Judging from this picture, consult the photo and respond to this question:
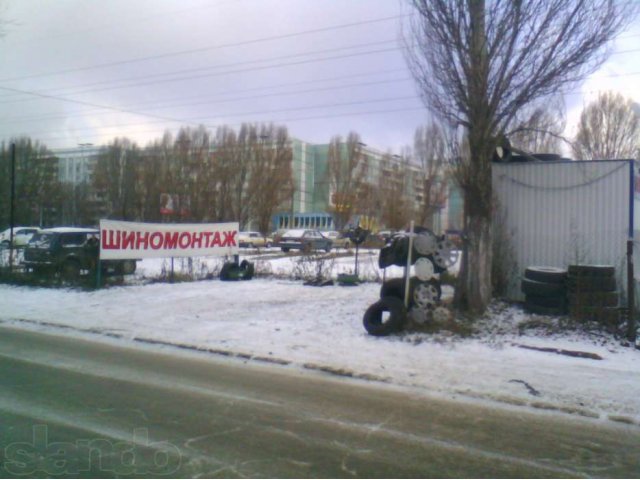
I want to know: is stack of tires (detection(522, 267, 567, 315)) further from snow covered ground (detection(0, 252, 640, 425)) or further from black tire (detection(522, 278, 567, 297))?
snow covered ground (detection(0, 252, 640, 425))

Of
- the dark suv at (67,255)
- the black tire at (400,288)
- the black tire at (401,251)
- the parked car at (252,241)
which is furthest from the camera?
the parked car at (252,241)

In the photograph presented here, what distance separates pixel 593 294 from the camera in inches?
424

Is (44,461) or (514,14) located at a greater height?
(514,14)

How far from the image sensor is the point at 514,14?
37.3ft

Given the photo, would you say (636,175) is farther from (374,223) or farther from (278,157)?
(374,223)

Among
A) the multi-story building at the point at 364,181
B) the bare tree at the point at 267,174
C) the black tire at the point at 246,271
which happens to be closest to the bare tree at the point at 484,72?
the black tire at the point at 246,271

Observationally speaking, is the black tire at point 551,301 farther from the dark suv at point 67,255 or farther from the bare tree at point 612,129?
the bare tree at point 612,129

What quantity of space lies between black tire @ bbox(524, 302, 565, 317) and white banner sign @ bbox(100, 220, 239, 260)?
10940mm

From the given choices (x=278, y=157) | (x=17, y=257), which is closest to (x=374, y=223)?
(x=278, y=157)

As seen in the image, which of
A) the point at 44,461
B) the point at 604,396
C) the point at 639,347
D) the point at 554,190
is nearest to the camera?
the point at 44,461

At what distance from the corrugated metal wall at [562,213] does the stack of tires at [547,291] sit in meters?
1.27

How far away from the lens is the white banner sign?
674 inches

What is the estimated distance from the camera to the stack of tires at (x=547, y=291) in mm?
11312

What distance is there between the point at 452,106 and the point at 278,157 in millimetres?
39974
